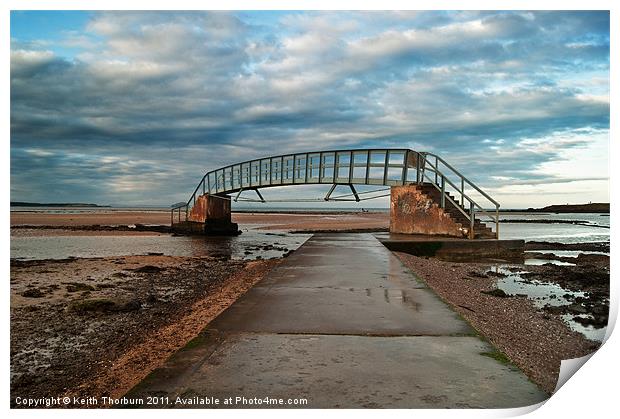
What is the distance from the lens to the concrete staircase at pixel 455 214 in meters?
14.3

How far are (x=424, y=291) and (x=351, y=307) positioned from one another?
1.30 m

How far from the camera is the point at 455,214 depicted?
1480cm

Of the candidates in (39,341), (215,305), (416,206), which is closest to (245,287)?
(215,305)

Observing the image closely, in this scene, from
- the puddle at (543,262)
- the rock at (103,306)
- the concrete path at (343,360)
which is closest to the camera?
the concrete path at (343,360)

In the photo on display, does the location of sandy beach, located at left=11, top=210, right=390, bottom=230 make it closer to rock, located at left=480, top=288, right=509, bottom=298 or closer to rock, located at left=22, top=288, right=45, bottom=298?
rock, located at left=480, top=288, right=509, bottom=298

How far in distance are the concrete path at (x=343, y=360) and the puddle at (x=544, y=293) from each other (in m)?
2.74

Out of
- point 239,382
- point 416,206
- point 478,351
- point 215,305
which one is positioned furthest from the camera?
point 416,206

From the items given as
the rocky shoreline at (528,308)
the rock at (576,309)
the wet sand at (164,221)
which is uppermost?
the wet sand at (164,221)

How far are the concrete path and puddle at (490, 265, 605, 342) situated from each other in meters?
2.74

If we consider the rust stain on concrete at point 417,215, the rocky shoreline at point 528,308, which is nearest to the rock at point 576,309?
the rocky shoreline at point 528,308

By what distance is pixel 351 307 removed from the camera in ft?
15.2

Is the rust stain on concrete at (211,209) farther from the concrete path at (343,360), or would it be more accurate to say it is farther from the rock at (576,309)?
the concrete path at (343,360)

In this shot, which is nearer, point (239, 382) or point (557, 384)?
point (239, 382)
